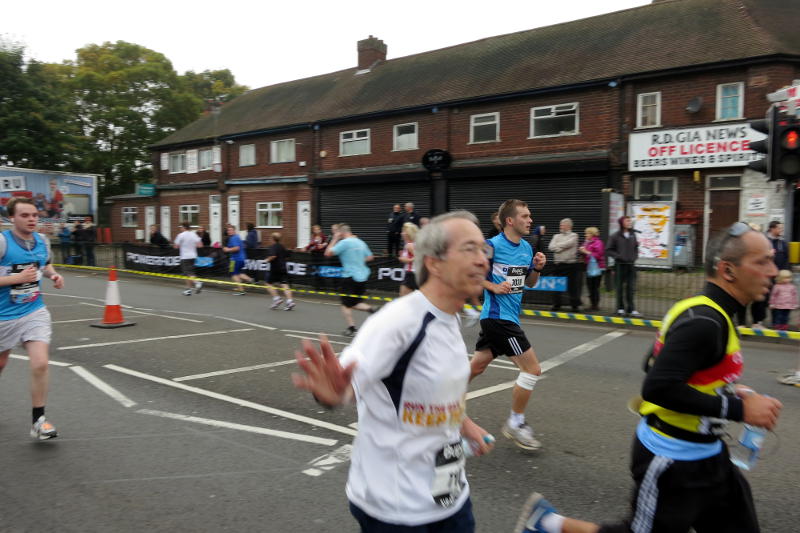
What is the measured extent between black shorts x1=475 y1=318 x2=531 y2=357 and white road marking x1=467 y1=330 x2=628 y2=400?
135 centimetres

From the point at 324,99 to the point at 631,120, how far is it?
55.0 ft

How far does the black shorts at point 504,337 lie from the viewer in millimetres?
4840

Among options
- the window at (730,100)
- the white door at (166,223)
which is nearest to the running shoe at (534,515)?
the window at (730,100)

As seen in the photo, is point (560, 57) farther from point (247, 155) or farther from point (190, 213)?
point (190, 213)

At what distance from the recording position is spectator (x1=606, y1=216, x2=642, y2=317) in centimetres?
1209

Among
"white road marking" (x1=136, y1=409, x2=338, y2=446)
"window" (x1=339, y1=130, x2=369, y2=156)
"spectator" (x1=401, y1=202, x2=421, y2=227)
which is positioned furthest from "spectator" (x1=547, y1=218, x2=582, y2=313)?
"window" (x1=339, y1=130, x2=369, y2=156)

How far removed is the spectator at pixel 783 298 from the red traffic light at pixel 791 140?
106 inches

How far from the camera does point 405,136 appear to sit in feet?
85.7

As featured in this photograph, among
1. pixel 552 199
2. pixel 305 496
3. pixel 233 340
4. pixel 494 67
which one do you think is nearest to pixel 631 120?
pixel 552 199

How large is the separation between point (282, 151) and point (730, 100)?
2095 cm

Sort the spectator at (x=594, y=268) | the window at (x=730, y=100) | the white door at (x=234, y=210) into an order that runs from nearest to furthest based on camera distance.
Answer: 1. the spectator at (x=594, y=268)
2. the window at (x=730, y=100)
3. the white door at (x=234, y=210)

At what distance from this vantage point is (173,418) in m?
5.47

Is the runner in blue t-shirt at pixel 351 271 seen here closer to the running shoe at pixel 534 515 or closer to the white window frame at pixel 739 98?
the running shoe at pixel 534 515

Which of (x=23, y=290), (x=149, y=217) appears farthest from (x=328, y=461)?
(x=149, y=217)
